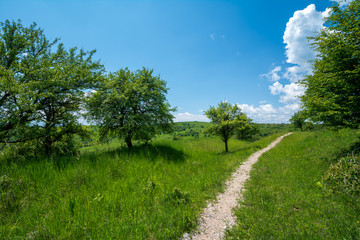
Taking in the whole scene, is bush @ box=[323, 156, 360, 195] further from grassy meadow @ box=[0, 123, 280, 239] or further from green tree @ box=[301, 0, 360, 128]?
grassy meadow @ box=[0, 123, 280, 239]

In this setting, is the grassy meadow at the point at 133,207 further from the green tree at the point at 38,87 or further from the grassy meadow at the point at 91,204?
the green tree at the point at 38,87

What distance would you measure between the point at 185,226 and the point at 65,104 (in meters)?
15.9

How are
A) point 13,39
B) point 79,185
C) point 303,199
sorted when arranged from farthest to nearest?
point 13,39, point 303,199, point 79,185

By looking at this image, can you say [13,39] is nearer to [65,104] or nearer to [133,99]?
[65,104]

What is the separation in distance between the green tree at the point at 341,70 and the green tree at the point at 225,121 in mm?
14687

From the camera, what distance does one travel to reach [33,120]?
11.1 m

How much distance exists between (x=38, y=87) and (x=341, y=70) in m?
22.0

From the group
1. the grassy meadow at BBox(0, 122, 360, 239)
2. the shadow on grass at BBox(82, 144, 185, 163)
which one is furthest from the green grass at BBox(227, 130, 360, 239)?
the shadow on grass at BBox(82, 144, 185, 163)

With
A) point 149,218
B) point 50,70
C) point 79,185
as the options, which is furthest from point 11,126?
point 149,218

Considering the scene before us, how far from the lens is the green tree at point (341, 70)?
7.22 meters

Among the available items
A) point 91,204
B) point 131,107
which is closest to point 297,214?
point 91,204

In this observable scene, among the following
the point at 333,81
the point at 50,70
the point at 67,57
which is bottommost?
the point at 333,81

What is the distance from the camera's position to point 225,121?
23469 mm

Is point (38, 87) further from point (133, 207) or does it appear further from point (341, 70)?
point (341, 70)
